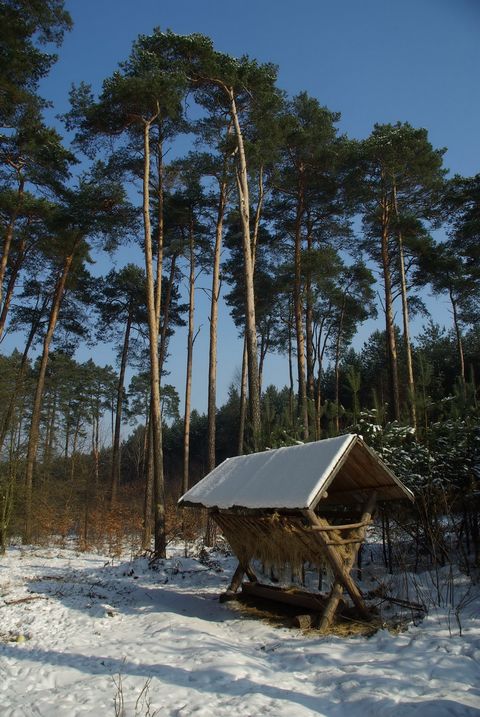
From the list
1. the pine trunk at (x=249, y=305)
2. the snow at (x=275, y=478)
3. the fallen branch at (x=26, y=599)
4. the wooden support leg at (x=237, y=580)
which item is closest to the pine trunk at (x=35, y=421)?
the pine trunk at (x=249, y=305)

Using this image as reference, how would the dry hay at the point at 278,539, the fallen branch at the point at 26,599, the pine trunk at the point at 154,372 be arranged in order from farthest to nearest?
the pine trunk at the point at 154,372 → the fallen branch at the point at 26,599 → the dry hay at the point at 278,539

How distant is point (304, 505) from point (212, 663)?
194 cm

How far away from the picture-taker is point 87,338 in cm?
2556

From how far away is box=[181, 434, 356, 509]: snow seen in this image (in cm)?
662

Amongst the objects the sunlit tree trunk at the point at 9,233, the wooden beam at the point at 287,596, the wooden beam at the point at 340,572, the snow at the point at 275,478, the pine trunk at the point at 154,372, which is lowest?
the wooden beam at the point at 287,596

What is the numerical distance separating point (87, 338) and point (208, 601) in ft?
60.5

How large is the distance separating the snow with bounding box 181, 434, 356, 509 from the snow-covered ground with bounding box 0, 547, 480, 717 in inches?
65.5

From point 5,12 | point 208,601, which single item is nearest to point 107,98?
point 5,12

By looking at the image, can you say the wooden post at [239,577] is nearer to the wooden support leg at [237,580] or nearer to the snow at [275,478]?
the wooden support leg at [237,580]

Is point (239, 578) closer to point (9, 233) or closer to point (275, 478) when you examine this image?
point (275, 478)

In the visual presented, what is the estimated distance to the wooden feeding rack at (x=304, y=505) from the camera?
267 inches

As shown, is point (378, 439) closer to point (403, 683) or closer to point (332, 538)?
point (332, 538)

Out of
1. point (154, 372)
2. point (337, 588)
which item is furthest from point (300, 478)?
point (154, 372)

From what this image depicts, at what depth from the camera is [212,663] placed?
5574 millimetres
